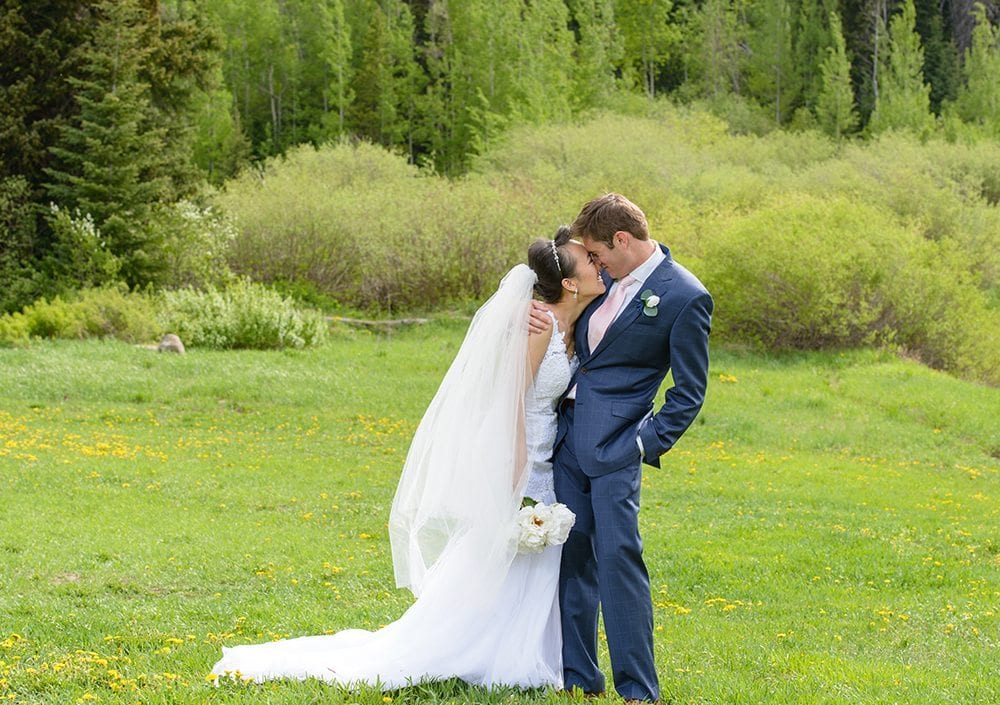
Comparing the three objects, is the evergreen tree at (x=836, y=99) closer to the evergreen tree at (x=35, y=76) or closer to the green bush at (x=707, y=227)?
the green bush at (x=707, y=227)

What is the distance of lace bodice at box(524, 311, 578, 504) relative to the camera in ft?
19.0

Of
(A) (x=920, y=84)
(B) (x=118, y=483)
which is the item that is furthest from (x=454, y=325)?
(A) (x=920, y=84)

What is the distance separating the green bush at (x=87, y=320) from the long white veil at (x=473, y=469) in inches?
Answer: 763

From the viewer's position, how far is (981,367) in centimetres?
→ 2970

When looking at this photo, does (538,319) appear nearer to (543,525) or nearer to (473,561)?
(543,525)

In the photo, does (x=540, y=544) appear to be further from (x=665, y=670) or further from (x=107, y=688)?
(x=107, y=688)

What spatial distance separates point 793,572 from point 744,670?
4.10 metres

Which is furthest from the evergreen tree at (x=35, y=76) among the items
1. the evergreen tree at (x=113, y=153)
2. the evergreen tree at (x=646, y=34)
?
the evergreen tree at (x=646, y=34)

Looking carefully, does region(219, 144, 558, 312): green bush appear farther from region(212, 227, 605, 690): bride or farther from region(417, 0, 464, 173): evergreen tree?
region(417, 0, 464, 173): evergreen tree

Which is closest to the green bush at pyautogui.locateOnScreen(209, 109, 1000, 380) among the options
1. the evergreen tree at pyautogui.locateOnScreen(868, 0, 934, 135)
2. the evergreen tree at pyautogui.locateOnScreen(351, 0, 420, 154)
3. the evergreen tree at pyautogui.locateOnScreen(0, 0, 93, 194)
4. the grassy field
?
the grassy field

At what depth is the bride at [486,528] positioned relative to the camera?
18.5ft

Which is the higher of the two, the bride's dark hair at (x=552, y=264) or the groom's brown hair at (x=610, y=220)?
the groom's brown hair at (x=610, y=220)

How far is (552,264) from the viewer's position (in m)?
5.70

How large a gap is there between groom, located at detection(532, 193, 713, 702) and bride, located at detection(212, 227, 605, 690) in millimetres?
149
